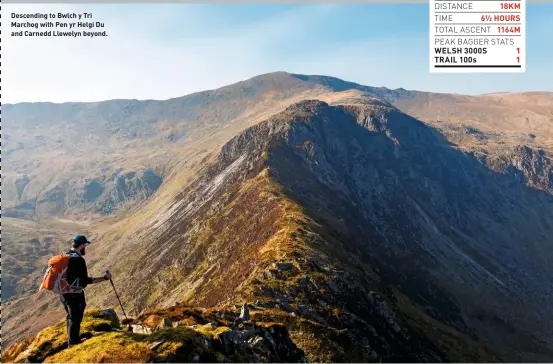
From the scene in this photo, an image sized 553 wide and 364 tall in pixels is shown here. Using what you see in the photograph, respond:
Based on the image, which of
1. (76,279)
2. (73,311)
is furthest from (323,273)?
(76,279)

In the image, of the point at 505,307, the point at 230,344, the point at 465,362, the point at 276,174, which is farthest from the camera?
the point at 505,307

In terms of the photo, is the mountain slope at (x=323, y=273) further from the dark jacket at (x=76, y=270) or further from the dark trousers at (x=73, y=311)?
the dark jacket at (x=76, y=270)

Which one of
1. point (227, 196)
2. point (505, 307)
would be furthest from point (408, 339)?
point (505, 307)

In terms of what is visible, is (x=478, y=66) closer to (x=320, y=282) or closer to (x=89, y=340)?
(x=89, y=340)

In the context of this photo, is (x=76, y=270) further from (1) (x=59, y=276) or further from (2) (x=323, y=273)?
(2) (x=323, y=273)

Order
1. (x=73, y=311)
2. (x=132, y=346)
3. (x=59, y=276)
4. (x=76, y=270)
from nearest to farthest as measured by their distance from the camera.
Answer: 1. (x=59, y=276)
2. (x=76, y=270)
3. (x=132, y=346)
4. (x=73, y=311)

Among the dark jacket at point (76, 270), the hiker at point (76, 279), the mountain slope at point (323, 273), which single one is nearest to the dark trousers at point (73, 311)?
the hiker at point (76, 279)
